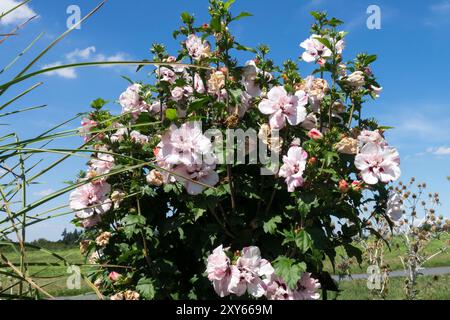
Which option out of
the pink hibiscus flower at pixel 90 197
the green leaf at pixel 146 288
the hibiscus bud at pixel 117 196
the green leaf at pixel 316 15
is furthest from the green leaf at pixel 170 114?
the green leaf at pixel 316 15

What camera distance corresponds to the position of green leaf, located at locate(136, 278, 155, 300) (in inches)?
105

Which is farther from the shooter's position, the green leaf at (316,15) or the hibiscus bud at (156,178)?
the green leaf at (316,15)

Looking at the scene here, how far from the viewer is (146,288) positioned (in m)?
2.73

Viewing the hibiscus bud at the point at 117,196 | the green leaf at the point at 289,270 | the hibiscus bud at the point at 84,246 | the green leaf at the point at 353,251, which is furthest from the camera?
the hibiscus bud at the point at 84,246

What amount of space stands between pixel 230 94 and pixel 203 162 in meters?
0.40

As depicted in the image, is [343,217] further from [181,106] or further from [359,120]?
[181,106]

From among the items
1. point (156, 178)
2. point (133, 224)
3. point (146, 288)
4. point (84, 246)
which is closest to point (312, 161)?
point (156, 178)

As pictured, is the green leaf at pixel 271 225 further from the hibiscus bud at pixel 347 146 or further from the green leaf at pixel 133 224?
the green leaf at pixel 133 224

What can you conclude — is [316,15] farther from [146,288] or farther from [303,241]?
[146,288]

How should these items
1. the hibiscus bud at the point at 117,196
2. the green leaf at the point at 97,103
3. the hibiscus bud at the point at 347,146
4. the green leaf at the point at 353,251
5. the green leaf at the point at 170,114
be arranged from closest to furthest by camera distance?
the green leaf at the point at 170,114, the hibiscus bud at the point at 347,146, the hibiscus bud at the point at 117,196, the green leaf at the point at 353,251, the green leaf at the point at 97,103

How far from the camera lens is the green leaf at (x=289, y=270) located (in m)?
2.36

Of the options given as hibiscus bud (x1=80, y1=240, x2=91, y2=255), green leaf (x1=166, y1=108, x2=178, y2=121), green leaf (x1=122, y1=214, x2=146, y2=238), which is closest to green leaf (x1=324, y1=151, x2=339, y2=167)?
green leaf (x1=166, y1=108, x2=178, y2=121)

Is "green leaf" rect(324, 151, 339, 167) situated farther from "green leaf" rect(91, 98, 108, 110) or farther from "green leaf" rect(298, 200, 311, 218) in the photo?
"green leaf" rect(91, 98, 108, 110)
